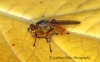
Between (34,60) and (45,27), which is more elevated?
(45,27)

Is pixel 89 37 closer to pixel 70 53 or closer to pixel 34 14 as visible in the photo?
pixel 70 53

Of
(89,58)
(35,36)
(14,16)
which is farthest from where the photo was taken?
(14,16)

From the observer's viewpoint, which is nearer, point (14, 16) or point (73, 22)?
point (73, 22)

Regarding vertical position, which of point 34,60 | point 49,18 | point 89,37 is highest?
point 49,18

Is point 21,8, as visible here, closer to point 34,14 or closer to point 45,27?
point 34,14

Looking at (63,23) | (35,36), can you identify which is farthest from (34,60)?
(63,23)

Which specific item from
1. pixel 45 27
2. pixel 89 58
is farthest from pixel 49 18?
pixel 89 58

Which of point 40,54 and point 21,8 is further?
point 21,8

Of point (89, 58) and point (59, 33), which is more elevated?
point (59, 33)

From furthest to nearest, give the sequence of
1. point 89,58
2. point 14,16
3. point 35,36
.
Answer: point 14,16
point 35,36
point 89,58
